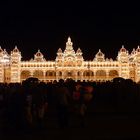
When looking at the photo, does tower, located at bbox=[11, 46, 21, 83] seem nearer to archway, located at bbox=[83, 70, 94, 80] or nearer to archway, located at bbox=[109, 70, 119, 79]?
archway, located at bbox=[83, 70, 94, 80]

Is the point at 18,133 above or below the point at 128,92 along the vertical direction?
below

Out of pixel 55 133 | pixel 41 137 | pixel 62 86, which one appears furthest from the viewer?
pixel 62 86

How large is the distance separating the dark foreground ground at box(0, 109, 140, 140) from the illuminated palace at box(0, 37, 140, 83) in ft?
A: 272

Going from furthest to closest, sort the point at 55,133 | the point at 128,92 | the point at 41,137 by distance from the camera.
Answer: the point at 128,92, the point at 55,133, the point at 41,137

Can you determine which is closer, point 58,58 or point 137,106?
point 137,106

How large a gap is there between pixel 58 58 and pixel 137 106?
79.1 metres

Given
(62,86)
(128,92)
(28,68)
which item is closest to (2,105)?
(62,86)

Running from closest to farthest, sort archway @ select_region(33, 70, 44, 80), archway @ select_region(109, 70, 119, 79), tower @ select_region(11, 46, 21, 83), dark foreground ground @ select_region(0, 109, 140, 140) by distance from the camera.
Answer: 1. dark foreground ground @ select_region(0, 109, 140, 140)
2. tower @ select_region(11, 46, 21, 83)
3. archway @ select_region(33, 70, 44, 80)
4. archway @ select_region(109, 70, 119, 79)

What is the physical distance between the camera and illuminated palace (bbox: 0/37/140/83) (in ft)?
334

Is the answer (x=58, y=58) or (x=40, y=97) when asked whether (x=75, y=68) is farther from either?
(x=40, y=97)

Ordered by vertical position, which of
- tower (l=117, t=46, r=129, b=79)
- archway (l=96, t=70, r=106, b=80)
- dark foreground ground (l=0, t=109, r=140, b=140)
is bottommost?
dark foreground ground (l=0, t=109, r=140, b=140)

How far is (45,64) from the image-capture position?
10281 cm

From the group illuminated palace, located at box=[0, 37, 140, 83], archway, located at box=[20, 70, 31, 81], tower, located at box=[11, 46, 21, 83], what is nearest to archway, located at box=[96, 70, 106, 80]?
illuminated palace, located at box=[0, 37, 140, 83]

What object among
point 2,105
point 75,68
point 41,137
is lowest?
point 41,137
